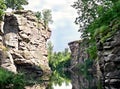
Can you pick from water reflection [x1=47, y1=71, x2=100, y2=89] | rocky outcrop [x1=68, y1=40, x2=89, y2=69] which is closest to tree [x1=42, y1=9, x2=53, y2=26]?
rocky outcrop [x1=68, y1=40, x2=89, y2=69]

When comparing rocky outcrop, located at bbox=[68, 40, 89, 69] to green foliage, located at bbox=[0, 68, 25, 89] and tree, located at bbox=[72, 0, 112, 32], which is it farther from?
green foliage, located at bbox=[0, 68, 25, 89]

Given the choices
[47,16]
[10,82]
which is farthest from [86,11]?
[47,16]

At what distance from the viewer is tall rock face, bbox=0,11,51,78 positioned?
63.6m

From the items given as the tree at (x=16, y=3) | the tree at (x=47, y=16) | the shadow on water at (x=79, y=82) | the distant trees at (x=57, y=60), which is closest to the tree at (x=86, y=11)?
the shadow on water at (x=79, y=82)

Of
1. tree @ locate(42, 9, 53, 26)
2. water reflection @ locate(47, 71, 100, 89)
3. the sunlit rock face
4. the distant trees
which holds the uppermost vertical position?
tree @ locate(42, 9, 53, 26)

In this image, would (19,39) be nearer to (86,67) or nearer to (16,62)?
(16,62)

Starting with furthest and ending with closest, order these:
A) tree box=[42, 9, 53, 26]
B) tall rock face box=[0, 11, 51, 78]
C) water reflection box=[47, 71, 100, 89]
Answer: tree box=[42, 9, 53, 26] → tall rock face box=[0, 11, 51, 78] → water reflection box=[47, 71, 100, 89]

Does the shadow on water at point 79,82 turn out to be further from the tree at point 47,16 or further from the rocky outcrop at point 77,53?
the rocky outcrop at point 77,53

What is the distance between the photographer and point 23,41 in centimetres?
6794

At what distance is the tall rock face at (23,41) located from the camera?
6362 centimetres

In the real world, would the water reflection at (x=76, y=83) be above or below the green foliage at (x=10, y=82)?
below

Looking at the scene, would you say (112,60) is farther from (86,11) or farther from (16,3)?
(16,3)

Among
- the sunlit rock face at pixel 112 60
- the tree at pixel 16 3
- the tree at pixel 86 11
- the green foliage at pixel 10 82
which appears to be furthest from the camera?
the tree at pixel 16 3

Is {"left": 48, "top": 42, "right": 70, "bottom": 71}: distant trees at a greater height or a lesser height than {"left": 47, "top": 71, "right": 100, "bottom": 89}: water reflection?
greater
